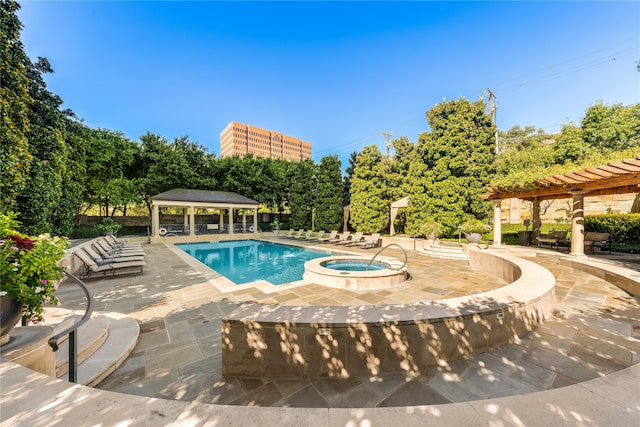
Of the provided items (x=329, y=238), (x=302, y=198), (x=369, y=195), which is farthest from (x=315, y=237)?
(x=302, y=198)

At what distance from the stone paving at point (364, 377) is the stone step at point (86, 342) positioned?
51cm

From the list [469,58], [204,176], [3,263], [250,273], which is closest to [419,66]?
[469,58]

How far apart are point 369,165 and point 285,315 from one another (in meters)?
17.7

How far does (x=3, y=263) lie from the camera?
2.26 metres

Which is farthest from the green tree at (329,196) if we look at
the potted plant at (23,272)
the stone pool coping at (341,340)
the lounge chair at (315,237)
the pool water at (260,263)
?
the potted plant at (23,272)

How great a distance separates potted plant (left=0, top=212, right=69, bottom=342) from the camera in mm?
2271

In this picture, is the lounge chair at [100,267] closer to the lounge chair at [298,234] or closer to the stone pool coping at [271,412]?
the stone pool coping at [271,412]

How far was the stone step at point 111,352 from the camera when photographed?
271cm

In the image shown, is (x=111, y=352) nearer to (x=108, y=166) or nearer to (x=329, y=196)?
(x=329, y=196)

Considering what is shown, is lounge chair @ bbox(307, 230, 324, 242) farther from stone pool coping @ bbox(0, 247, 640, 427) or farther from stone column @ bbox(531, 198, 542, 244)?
stone pool coping @ bbox(0, 247, 640, 427)

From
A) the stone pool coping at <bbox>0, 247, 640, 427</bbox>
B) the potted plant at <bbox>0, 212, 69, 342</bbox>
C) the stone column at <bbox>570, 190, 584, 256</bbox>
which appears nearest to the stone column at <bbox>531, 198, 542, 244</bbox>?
the stone column at <bbox>570, 190, 584, 256</bbox>

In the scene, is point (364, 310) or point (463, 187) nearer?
point (364, 310)

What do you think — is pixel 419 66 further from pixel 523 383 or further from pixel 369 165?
pixel 523 383

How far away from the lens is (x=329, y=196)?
887 inches
